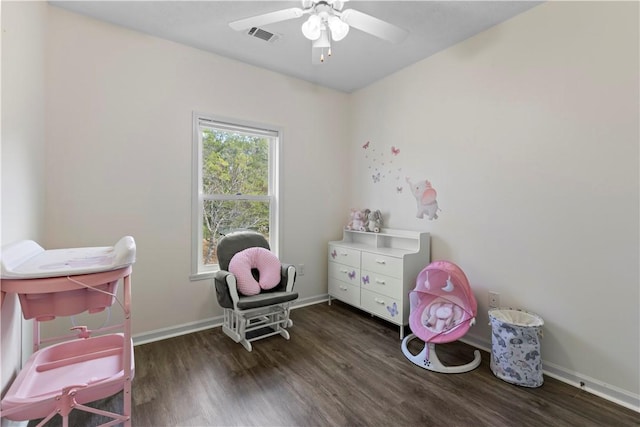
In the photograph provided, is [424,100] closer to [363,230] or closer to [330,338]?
[363,230]

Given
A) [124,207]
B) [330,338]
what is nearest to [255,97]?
[124,207]

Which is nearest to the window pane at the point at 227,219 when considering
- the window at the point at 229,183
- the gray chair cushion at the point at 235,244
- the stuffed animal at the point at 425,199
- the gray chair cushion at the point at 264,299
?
the window at the point at 229,183

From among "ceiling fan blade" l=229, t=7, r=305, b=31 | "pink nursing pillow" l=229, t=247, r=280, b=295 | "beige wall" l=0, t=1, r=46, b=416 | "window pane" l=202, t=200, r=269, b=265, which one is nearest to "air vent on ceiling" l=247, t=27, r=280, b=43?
"ceiling fan blade" l=229, t=7, r=305, b=31

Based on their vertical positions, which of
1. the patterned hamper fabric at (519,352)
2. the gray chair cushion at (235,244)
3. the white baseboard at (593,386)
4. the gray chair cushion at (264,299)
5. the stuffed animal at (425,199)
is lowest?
the white baseboard at (593,386)

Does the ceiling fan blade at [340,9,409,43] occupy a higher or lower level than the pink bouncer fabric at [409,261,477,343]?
higher

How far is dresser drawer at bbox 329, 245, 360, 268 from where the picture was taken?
3.10m

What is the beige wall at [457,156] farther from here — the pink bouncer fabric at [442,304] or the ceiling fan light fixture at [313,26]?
the ceiling fan light fixture at [313,26]

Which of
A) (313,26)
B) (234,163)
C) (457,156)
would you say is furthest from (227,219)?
(457,156)

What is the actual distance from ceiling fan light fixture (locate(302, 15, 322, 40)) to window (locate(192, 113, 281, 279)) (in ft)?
4.69

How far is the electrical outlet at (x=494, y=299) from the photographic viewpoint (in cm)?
235

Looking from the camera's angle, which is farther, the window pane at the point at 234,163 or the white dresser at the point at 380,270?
the window pane at the point at 234,163

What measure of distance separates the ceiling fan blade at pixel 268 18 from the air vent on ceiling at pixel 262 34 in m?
0.70

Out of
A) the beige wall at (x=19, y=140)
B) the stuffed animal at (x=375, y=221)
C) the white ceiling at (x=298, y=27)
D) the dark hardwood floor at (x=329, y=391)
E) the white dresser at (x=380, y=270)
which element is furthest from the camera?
the stuffed animal at (x=375, y=221)

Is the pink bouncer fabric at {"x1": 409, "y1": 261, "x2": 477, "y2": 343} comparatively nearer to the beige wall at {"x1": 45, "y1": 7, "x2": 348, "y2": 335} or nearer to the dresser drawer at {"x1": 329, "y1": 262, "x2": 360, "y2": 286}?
the dresser drawer at {"x1": 329, "y1": 262, "x2": 360, "y2": 286}
